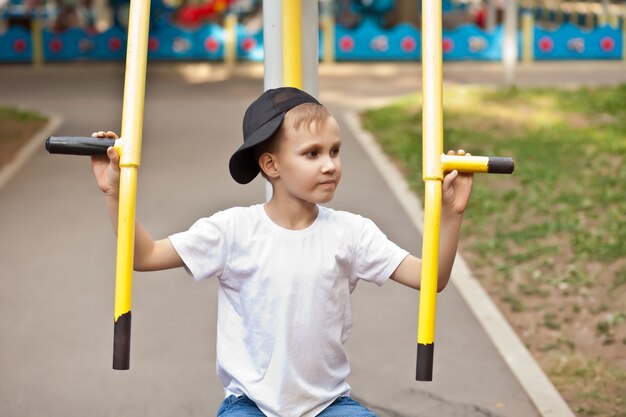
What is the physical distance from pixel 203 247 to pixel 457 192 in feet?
2.12

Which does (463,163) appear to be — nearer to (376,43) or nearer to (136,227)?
(136,227)

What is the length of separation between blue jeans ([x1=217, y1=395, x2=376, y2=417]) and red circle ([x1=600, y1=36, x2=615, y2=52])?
1719 cm

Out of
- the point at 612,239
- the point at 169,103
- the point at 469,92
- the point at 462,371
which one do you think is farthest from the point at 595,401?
the point at 169,103

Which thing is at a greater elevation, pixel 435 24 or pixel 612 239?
pixel 435 24

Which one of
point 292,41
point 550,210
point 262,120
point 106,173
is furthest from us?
point 550,210

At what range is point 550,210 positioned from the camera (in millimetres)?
8289

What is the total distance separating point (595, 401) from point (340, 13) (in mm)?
20030

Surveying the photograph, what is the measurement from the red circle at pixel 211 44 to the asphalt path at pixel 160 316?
8141 millimetres

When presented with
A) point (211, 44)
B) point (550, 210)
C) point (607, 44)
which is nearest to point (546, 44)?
point (607, 44)

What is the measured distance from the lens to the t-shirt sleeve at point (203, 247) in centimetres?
294

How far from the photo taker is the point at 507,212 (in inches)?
326

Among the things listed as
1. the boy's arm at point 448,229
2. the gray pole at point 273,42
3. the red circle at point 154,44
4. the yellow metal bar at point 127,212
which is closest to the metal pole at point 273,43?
the gray pole at point 273,42

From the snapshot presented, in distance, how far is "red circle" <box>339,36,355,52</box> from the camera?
19062 mm

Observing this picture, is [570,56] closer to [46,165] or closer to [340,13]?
[340,13]
